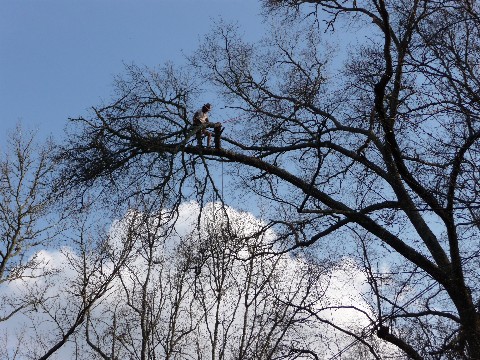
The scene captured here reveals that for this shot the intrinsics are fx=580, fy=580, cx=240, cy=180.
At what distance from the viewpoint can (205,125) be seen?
801 centimetres

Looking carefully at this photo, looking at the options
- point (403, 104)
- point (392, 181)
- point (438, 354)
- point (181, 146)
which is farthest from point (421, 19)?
point (438, 354)

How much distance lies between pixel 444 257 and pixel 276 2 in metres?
5.49

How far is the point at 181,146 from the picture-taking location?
758 cm

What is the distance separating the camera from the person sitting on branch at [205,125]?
8.13 metres

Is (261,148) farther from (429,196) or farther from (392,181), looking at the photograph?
(429,196)

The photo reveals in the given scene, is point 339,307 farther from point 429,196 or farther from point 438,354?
point 429,196

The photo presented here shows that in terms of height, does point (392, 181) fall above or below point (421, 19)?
below

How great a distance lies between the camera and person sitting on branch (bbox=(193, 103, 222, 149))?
8.13 metres

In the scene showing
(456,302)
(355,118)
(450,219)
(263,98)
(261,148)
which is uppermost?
(263,98)

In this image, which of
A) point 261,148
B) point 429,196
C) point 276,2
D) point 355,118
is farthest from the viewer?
point 276,2

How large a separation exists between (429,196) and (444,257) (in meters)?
2.31

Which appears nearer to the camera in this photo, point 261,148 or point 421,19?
point 421,19

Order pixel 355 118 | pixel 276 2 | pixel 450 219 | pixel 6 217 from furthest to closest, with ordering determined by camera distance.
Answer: pixel 6 217 < pixel 276 2 < pixel 355 118 < pixel 450 219

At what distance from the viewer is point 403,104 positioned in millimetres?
7152
